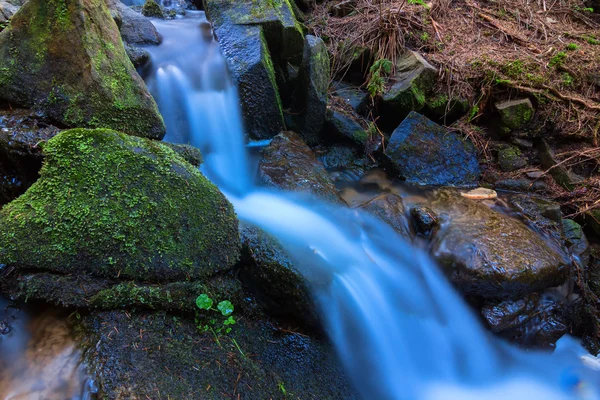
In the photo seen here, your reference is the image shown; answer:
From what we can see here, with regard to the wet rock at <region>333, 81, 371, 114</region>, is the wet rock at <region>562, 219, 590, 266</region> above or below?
below

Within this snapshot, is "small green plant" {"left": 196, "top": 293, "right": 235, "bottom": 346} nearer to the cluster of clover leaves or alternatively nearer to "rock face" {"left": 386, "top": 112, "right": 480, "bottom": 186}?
the cluster of clover leaves

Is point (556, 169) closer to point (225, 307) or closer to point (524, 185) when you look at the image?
point (524, 185)

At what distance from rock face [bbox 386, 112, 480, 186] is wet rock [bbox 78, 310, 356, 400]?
9.54 ft

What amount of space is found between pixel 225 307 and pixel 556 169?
4548 mm

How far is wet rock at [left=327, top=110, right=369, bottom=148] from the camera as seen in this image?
4691 mm

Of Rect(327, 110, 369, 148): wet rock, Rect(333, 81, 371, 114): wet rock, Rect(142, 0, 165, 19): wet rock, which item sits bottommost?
Rect(327, 110, 369, 148): wet rock

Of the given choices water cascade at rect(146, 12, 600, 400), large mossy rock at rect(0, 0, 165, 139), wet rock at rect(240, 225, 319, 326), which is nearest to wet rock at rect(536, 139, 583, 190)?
water cascade at rect(146, 12, 600, 400)

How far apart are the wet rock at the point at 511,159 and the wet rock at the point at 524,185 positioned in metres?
0.28

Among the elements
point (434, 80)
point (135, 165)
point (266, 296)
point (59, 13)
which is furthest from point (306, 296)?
point (434, 80)

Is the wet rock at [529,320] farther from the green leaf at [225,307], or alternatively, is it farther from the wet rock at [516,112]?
the wet rock at [516,112]

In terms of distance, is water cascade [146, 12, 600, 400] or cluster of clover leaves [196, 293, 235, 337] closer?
cluster of clover leaves [196, 293, 235, 337]

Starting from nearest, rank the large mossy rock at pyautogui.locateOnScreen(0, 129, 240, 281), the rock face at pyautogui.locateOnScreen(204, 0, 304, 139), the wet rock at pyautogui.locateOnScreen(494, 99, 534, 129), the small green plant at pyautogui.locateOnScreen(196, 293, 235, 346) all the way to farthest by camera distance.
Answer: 1. the large mossy rock at pyautogui.locateOnScreen(0, 129, 240, 281)
2. the small green plant at pyautogui.locateOnScreen(196, 293, 235, 346)
3. the rock face at pyautogui.locateOnScreen(204, 0, 304, 139)
4. the wet rock at pyautogui.locateOnScreen(494, 99, 534, 129)

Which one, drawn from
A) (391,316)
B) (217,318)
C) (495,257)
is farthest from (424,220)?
(217,318)

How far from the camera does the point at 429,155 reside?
183 inches
